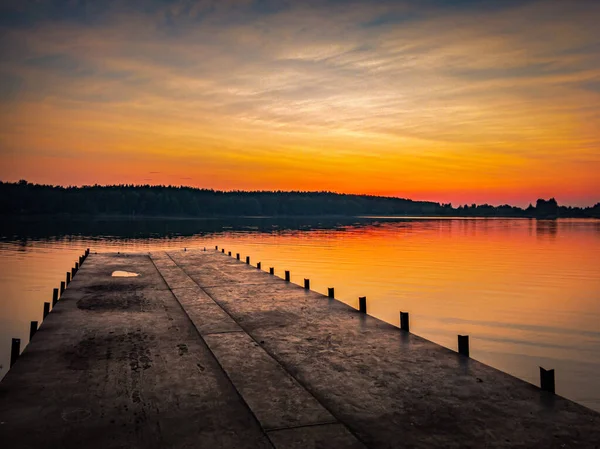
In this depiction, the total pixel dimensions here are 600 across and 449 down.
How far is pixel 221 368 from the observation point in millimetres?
12016

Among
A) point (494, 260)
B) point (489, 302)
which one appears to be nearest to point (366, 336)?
point (489, 302)

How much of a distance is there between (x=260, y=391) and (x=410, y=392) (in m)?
3.54

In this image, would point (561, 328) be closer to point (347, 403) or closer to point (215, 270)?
point (347, 403)

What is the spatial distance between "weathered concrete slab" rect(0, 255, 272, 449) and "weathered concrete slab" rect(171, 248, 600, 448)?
219 centimetres

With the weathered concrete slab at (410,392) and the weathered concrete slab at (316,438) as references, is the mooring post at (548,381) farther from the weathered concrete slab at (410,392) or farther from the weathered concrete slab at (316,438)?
the weathered concrete slab at (316,438)

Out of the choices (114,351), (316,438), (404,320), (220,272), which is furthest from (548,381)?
(220,272)

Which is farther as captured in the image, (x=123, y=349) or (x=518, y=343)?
(x=518, y=343)

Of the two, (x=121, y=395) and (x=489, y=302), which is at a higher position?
(x=121, y=395)

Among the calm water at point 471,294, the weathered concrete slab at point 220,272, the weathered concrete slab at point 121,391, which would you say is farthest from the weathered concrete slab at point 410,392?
the weathered concrete slab at point 220,272

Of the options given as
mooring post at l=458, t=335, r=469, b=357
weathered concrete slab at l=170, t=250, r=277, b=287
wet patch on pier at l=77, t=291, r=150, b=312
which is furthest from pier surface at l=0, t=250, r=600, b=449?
weathered concrete slab at l=170, t=250, r=277, b=287

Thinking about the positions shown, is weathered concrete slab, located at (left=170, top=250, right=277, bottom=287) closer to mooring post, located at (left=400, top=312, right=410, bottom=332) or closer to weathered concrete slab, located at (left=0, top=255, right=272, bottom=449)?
weathered concrete slab, located at (left=0, top=255, right=272, bottom=449)

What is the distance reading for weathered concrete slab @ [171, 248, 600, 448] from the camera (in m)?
8.39

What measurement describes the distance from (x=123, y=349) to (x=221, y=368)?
3.70m

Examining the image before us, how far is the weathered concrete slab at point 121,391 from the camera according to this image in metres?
8.22
